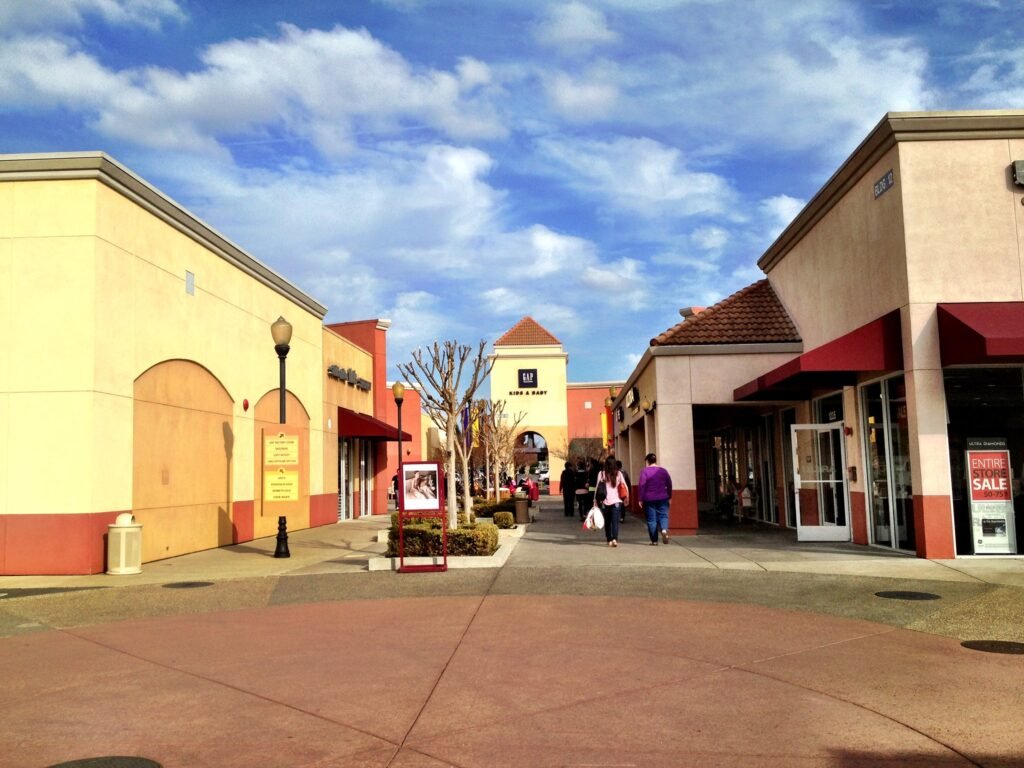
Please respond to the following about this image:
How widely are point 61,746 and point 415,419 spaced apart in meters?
51.4

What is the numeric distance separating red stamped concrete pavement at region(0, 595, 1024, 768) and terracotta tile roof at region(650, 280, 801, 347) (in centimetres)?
1108

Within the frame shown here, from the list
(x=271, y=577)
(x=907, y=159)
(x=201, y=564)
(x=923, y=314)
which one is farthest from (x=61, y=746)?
(x=907, y=159)

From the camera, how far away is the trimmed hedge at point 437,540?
1423 centimetres

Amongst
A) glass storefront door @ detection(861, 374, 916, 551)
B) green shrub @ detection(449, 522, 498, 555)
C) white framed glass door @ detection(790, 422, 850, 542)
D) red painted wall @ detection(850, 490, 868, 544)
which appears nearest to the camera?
green shrub @ detection(449, 522, 498, 555)

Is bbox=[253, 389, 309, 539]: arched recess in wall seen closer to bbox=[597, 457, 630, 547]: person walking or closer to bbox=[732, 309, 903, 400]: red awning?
bbox=[597, 457, 630, 547]: person walking

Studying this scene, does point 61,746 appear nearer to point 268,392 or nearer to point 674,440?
point 674,440

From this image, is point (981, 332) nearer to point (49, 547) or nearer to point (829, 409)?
point (829, 409)

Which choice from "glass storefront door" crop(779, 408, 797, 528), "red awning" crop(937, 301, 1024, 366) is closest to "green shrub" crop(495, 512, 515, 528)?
"glass storefront door" crop(779, 408, 797, 528)

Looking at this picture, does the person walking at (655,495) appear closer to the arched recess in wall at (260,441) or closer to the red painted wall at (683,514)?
the red painted wall at (683,514)

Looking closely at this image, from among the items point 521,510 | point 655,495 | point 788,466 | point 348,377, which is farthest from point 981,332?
point 348,377

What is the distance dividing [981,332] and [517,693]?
9.27 metres

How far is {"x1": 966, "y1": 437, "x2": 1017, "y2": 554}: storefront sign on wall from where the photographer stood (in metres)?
13.8

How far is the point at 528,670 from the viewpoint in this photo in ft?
22.8

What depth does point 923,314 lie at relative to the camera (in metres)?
13.7
